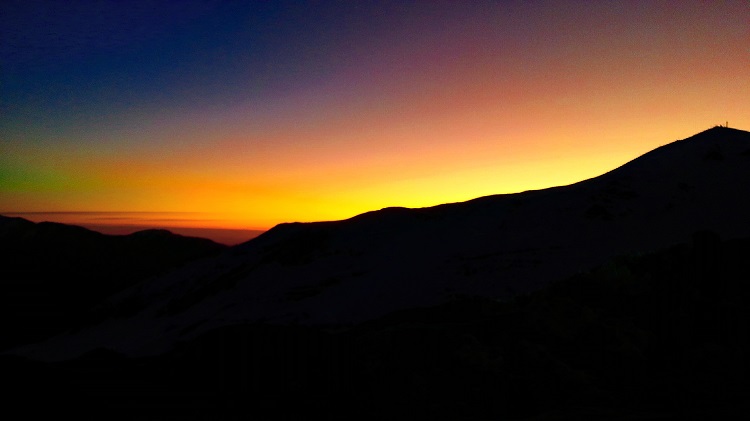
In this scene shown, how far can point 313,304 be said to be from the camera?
2786 centimetres

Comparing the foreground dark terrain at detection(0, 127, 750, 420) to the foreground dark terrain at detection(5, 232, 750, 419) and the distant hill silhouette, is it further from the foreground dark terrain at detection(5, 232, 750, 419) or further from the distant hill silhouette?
the distant hill silhouette

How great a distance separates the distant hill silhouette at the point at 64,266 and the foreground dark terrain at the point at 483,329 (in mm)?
22373

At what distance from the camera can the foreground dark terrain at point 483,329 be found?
8.39 meters

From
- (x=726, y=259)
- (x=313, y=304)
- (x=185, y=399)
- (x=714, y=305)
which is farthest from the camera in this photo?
(x=313, y=304)

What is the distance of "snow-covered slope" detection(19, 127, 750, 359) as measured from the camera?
1028 inches

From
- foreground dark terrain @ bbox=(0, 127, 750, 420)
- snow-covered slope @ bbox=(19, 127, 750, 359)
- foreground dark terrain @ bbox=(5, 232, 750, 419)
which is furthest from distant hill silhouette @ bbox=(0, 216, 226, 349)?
foreground dark terrain @ bbox=(5, 232, 750, 419)

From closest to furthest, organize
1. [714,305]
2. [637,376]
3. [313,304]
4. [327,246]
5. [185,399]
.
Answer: [185,399]
[637,376]
[714,305]
[313,304]
[327,246]

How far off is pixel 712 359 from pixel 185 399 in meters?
9.82

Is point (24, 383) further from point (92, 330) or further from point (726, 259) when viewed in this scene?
point (92, 330)

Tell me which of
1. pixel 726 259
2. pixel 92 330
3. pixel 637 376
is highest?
pixel 726 259

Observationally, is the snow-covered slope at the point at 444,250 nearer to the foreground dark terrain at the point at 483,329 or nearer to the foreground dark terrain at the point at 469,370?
the foreground dark terrain at the point at 483,329

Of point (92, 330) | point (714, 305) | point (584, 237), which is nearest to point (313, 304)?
point (584, 237)

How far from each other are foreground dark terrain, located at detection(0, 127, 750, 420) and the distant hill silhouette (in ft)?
73.4

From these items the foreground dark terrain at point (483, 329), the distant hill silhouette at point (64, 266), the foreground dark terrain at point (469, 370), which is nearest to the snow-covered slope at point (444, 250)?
the foreground dark terrain at point (483, 329)
